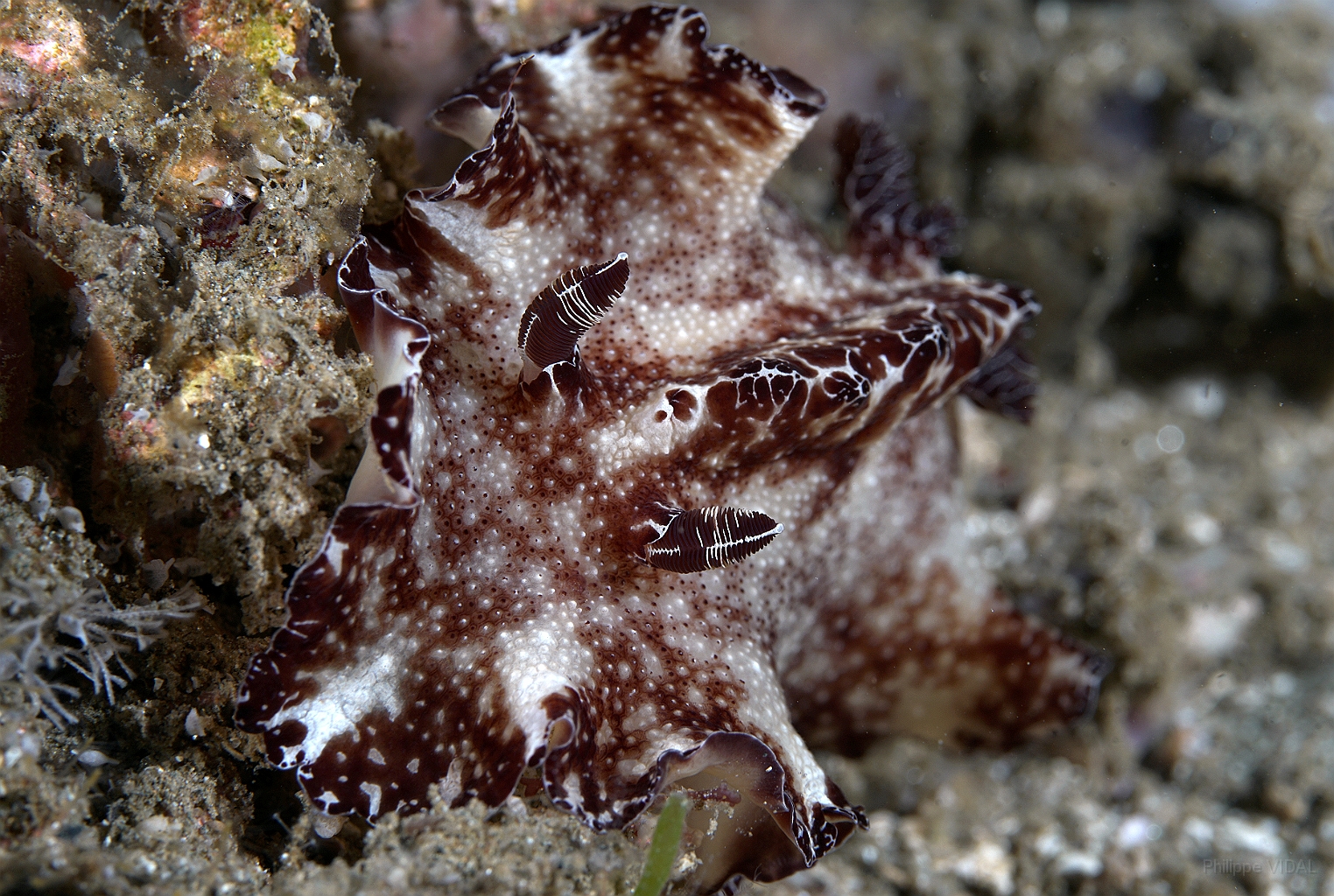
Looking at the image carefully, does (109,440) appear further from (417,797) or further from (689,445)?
(689,445)

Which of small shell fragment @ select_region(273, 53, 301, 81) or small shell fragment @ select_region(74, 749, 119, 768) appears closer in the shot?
small shell fragment @ select_region(74, 749, 119, 768)

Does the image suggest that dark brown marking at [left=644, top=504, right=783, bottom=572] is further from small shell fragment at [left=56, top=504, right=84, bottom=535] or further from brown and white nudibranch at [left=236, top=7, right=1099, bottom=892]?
small shell fragment at [left=56, top=504, right=84, bottom=535]

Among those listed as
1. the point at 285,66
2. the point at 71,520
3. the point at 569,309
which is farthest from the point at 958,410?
the point at 71,520

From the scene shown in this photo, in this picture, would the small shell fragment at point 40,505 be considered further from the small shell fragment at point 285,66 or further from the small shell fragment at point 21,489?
the small shell fragment at point 285,66

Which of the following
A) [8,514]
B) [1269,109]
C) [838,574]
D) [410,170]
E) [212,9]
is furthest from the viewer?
[1269,109]

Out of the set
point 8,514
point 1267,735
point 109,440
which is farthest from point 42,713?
point 1267,735

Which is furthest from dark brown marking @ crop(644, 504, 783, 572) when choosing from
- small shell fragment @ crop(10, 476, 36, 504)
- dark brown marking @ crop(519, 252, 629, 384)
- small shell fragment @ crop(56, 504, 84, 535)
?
small shell fragment @ crop(10, 476, 36, 504)
